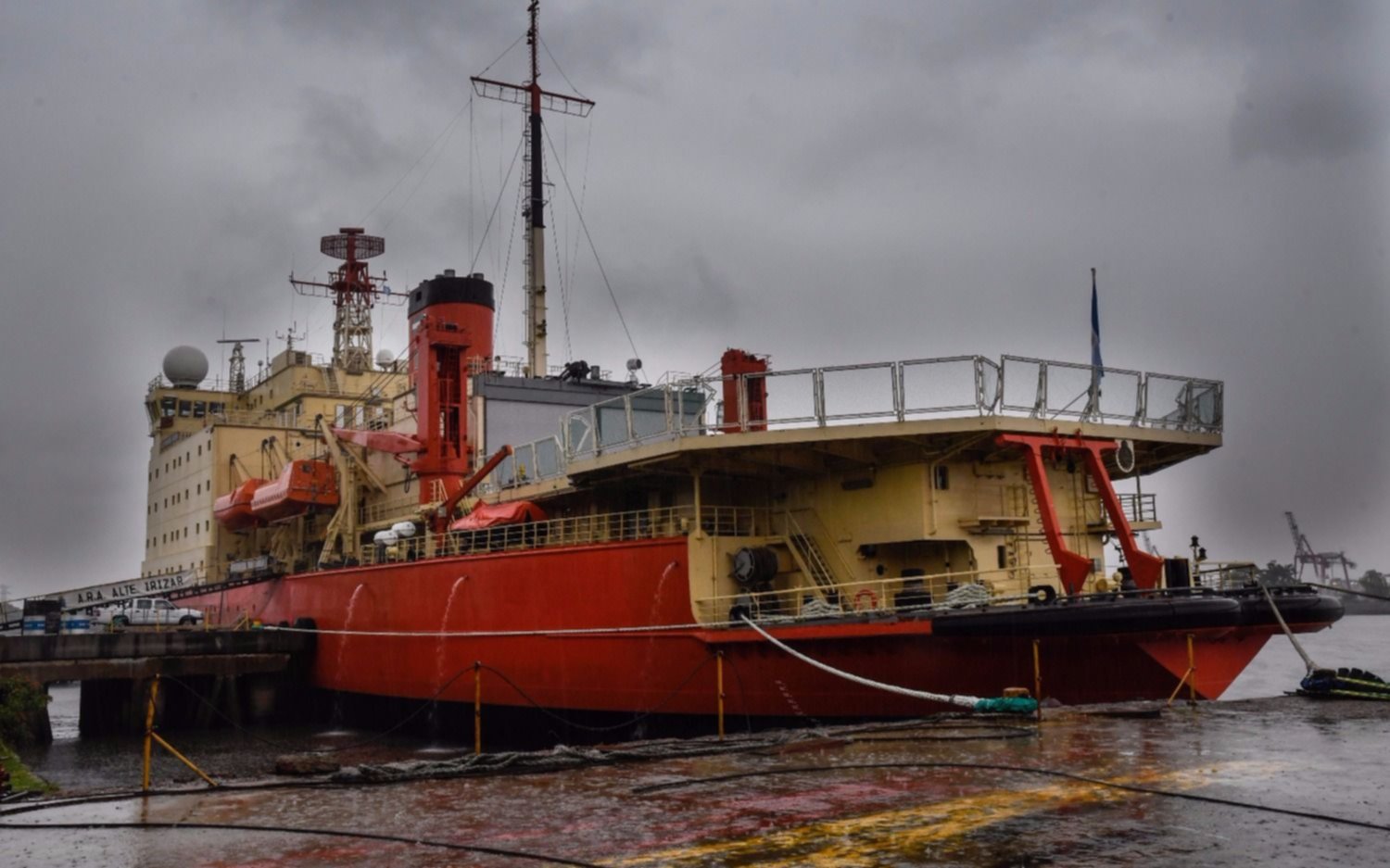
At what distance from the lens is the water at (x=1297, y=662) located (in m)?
39.3

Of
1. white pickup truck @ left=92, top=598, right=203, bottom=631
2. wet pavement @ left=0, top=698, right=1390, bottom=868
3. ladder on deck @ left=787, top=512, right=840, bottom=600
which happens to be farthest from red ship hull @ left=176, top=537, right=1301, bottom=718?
white pickup truck @ left=92, top=598, right=203, bottom=631

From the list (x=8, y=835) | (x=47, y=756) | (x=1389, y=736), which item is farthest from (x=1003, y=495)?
(x=47, y=756)

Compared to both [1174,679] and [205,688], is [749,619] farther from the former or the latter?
[205,688]

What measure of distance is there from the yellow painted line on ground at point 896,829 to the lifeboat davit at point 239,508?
3073 centimetres

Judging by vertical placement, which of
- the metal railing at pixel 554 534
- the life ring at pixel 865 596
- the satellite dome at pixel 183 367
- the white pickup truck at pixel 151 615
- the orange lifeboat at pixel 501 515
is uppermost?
the satellite dome at pixel 183 367

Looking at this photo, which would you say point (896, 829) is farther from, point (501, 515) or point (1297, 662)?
point (1297, 662)

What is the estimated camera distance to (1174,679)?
15.7 m

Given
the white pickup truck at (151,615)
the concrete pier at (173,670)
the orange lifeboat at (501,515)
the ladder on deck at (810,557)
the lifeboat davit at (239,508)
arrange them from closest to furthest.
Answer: the ladder on deck at (810,557) → the orange lifeboat at (501,515) → the concrete pier at (173,670) → the lifeboat davit at (239,508) → the white pickup truck at (151,615)

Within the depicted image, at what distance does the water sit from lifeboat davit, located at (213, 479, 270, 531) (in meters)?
28.1

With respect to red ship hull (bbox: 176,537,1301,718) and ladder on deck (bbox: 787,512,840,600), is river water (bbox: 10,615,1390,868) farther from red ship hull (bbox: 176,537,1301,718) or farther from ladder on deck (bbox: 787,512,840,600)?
ladder on deck (bbox: 787,512,840,600)

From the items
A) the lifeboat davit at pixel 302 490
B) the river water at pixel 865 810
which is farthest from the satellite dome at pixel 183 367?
the river water at pixel 865 810

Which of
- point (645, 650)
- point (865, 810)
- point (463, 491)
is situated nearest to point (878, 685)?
point (865, 810)

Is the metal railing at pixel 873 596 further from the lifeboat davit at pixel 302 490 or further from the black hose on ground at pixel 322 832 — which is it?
the lifeboat davit at pixel 302 490

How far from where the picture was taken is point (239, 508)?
35656 millimetres
